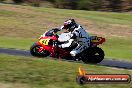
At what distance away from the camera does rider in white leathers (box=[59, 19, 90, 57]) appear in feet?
59.0

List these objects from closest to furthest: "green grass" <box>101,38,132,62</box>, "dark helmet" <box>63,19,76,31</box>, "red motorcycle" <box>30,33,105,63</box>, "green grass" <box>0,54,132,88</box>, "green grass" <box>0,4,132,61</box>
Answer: "green grass" <box>0,54,132,88</box> < "dark helmet" <box>63,19,76,31</box> < "red motorcycle" <box>30,33,105,63</box> < "green grass" <box>101,38,132,62</box> < "green grass" <box>0,4,132,61</box>

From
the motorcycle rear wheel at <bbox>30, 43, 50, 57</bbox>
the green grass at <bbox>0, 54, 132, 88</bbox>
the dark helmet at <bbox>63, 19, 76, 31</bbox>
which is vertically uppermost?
the dark helmet at <bbox>63, 19, 76, 31</bbox>

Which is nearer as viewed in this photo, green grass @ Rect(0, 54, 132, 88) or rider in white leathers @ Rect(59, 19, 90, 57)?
green grass @ Rect(0, 54, 132, 88)

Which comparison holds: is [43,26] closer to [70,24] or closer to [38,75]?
[70,24]

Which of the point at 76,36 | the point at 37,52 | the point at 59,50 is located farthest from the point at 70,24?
the point at 37,52

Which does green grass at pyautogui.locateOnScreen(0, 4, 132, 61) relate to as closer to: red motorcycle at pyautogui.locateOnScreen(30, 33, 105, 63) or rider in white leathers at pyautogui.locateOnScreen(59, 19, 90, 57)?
red motorcycle at pyautogui.locateOnScreen(30, 33, 105, 63)

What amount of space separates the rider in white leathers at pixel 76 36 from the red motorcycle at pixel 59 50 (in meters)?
0.19

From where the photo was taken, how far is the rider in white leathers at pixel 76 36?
1797 centimetres

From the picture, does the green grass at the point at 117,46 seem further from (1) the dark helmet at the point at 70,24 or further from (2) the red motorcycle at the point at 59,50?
(1) the dark helmet at the point at 70,24

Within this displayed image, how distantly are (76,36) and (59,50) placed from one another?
1.21 meters

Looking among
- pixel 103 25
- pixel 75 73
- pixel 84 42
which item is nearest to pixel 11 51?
pixel 84 42

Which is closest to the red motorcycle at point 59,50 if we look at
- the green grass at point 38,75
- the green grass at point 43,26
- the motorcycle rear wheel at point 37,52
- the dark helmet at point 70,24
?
→ the motorcycle rear wheel at point 37,52

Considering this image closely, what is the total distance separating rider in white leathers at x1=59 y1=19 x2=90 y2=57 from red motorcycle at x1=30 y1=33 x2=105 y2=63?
189mm

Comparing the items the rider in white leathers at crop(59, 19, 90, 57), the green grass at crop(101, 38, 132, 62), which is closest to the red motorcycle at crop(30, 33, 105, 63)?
the rider in white leathers at crop(59, 19, 90, 57)
